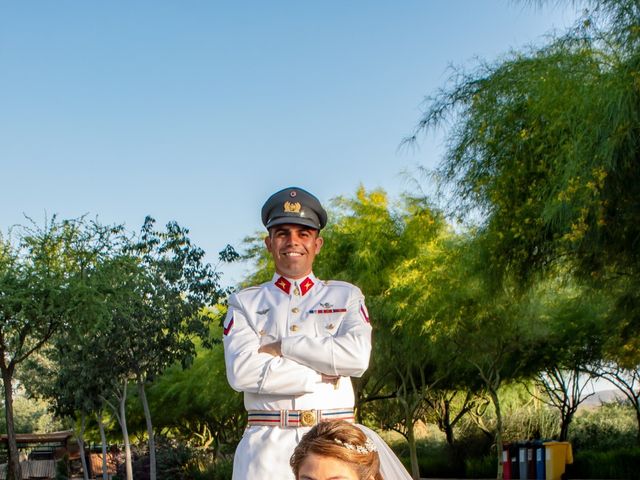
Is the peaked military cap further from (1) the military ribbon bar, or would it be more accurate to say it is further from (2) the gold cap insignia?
(1) the military ribbon bar

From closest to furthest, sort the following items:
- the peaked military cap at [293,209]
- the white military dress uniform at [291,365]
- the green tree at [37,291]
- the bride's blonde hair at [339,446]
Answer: the bride's blonde hair at [339,446] < the white military dress uniform at [291,365] < the peaked military cap at [293,209] < the green tree at [37,291]

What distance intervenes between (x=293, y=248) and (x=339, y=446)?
173cm

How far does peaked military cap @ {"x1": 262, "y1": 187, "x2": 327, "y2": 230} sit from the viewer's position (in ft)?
12.7

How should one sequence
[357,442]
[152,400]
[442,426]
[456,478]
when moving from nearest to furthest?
1. [357,442]
2. [456,478]
3. [442,426]
4. [152,400]

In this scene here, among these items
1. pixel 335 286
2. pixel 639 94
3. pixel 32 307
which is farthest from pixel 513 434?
pixel 335 286

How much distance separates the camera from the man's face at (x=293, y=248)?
3.92 metres

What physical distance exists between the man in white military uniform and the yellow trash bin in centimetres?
2243

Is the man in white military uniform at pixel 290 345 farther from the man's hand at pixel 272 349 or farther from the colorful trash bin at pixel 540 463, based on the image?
the colorful trash bin at pixel 540 463

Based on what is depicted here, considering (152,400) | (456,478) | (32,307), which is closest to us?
(32,307)

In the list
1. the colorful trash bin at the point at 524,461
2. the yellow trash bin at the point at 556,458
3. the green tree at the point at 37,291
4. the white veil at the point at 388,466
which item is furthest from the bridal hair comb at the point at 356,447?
the colorful trash bin at the point at 524,461

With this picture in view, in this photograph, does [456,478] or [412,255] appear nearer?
[412,255]

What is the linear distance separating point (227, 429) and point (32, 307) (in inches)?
917

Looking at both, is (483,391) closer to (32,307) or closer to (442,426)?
(442,426)

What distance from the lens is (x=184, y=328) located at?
23.3m
